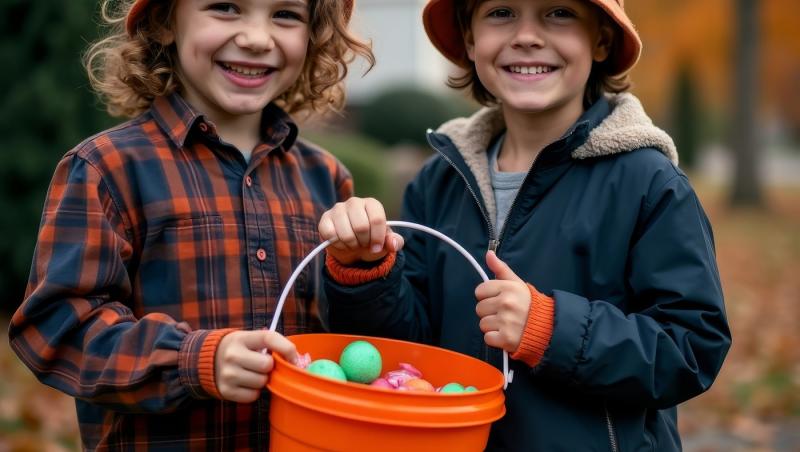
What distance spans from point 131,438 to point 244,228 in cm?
61

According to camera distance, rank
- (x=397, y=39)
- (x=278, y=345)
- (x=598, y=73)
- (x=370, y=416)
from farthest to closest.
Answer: (x=397, y=39)
(x=598, y=73)
(x=278, y=345)
(x=370, y=416)

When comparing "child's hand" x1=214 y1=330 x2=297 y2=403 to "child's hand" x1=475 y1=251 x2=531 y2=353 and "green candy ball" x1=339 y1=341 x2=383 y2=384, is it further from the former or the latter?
"child's hand" x1=475 y1=251 x2=531 y2=353

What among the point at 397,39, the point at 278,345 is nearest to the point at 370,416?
the point at 278,345

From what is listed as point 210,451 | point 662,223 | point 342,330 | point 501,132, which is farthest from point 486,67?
point 210,451

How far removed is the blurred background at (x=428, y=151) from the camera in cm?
494

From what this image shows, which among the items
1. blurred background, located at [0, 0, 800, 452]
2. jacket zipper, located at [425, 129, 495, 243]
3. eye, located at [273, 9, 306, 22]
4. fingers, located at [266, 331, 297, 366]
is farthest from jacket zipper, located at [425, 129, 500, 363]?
blurred background, located at [0, 0, 800, 452]

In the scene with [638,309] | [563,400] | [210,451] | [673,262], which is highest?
[673,262]

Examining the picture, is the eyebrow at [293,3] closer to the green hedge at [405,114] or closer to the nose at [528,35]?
the nose at [528,35]

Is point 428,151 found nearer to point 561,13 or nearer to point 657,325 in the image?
point 561,13

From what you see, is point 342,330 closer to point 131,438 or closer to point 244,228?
point 244,228

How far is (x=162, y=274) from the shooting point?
2.31m

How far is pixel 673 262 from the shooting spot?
217 cm

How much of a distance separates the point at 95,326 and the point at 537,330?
1043 millimetres

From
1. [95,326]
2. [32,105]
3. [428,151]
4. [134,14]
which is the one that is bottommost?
[428,151]
